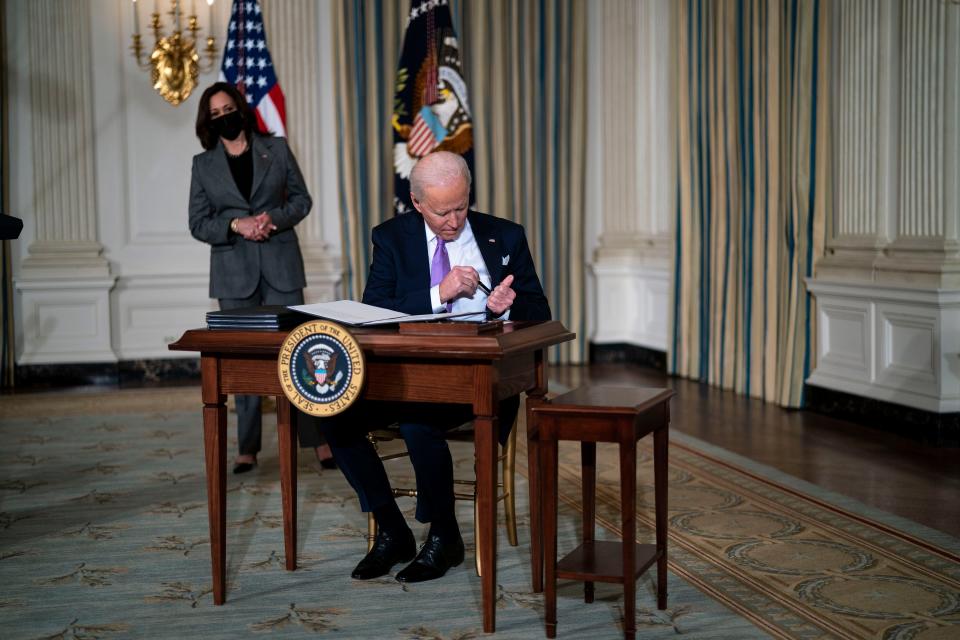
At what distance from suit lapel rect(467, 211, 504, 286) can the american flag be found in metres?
4.79

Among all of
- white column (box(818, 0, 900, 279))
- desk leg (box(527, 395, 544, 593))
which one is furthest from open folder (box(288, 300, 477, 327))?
white column (box(818, 0, 900, 279))

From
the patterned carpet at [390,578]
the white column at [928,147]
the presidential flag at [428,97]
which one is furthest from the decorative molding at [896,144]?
the presidential flag at [428,97]

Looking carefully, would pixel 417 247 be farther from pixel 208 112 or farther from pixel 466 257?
pixel 208 112

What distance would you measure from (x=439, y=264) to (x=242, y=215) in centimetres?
175

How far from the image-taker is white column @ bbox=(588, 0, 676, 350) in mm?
8969

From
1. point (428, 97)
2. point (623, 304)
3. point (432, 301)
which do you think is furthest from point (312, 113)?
point (432, 301)

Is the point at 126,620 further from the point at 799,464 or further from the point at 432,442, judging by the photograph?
the point at 799,464

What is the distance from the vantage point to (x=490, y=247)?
3.59 m

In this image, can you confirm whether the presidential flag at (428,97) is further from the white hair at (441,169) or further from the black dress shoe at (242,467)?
the white hair at (441,169)

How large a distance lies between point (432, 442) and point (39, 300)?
228 inches

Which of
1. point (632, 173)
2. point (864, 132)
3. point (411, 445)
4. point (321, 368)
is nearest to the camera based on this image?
point (321, 368)

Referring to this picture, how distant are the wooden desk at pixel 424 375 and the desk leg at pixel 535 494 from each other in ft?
0.05

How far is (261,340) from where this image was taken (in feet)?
10.1

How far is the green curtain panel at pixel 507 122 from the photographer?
8.64 meters
